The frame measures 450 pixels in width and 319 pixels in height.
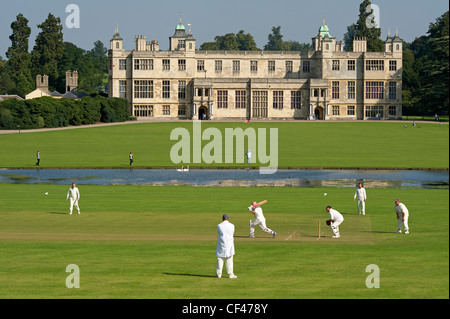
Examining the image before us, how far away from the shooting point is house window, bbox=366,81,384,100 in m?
145

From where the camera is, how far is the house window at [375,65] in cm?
14550

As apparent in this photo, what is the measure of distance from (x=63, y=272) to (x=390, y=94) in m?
126

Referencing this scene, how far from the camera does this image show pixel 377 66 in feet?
479

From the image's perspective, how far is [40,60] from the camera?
18575 centimetres

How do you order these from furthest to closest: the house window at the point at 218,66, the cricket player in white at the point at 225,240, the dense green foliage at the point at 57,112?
the house window at the point at 218,66 < the dense green foliage at the point at 57,112 < the cricket player in white at the point at 225,240

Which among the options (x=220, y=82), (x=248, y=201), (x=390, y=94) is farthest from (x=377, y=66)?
(x=248, y=201)

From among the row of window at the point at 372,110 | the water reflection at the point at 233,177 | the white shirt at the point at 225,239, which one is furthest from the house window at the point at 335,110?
the white shirt at the point at 225,239

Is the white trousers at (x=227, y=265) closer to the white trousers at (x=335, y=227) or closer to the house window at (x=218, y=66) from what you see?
the white trousers at (x=335, y=227)

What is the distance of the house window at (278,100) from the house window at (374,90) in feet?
52.4

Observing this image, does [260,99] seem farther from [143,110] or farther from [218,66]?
[143,110]

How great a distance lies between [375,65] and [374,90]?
15.2ft

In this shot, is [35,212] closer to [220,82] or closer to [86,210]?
A: [86,210]

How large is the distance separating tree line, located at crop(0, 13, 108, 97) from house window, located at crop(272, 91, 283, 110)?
187 feet

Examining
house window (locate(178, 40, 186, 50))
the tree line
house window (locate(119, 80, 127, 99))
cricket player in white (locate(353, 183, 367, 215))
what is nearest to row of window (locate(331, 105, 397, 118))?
house window (locate(178, 40, 186, 50))
